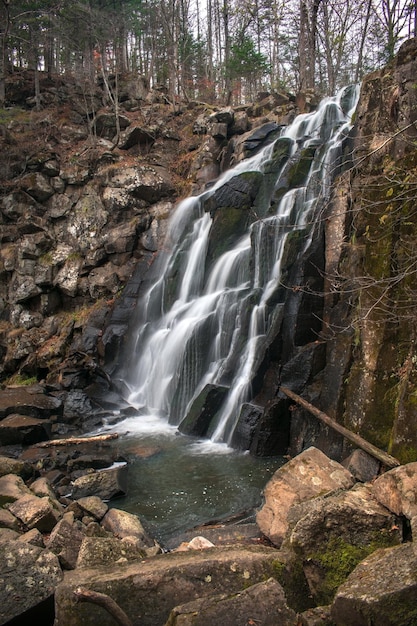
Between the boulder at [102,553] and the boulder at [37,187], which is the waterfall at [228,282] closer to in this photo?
the boulder at [102,553]

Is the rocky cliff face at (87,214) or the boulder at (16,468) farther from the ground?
the rocky cliff face at (87,214)

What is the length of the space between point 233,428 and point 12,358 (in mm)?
11423

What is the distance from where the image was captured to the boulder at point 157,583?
3279mm

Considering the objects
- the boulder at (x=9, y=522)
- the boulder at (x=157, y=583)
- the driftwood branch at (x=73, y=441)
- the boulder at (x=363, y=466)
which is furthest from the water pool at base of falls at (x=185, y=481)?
the boulder at (x=157, y=583)

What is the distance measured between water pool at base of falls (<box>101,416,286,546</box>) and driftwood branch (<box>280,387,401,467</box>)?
1.26m

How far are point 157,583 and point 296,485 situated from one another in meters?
2.83

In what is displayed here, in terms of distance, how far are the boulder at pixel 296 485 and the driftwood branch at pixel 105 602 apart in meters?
2.48

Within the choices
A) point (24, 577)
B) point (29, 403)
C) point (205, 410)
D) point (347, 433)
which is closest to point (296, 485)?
point (347, 433)

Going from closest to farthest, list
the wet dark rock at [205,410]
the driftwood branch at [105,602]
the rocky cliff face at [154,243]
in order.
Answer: the driftwood branch at [105,602] → the rocky cliff face at [154,243] → the wet dark rock at [205,410]

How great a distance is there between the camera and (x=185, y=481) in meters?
8.70

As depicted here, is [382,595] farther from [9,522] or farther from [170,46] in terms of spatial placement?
[170,46]

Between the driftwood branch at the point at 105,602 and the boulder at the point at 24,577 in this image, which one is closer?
the driftwood branch at the point at 105,602

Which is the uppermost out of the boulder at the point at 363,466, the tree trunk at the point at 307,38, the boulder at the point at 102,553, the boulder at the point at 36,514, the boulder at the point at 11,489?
the tree trunk at the point at 307,38

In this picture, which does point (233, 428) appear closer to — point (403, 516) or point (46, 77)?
point (403, 516)
